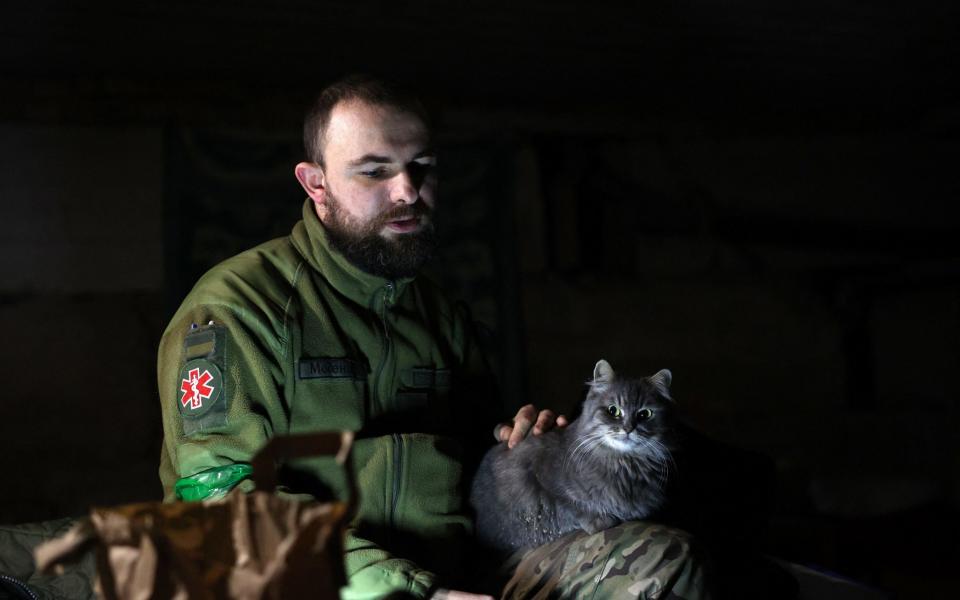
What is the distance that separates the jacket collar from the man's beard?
0.04 feet

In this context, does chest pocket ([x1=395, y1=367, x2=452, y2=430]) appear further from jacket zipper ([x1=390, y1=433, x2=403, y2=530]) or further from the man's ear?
the man's ear

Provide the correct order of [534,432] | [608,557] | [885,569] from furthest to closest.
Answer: [885,569]
[534,432]
[608,557]

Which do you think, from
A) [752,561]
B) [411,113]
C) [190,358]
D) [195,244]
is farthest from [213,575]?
[195,244]

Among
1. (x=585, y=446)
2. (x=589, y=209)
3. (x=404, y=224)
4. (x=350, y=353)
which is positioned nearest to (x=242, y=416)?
(x=350, y=353)

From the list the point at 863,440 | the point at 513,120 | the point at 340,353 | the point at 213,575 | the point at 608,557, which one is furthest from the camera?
the point at 863,440

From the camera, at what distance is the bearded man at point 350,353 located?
1.78 metres

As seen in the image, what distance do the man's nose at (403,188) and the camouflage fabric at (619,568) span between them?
0.81 meters

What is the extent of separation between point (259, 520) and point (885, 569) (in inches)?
154

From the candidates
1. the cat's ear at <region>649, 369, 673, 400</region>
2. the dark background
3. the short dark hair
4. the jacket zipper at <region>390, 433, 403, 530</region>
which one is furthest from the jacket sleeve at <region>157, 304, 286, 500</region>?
the dark background

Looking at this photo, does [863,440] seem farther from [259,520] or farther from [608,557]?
[259,520]

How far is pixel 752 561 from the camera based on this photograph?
209 cm

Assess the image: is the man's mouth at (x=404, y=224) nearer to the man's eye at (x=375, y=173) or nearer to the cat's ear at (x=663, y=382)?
the man's eye at (x=375, y=173)

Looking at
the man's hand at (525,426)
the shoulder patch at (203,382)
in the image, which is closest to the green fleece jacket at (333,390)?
the shoulder patch at (203,382)

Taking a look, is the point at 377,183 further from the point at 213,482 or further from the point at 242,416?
the point at 213,482
